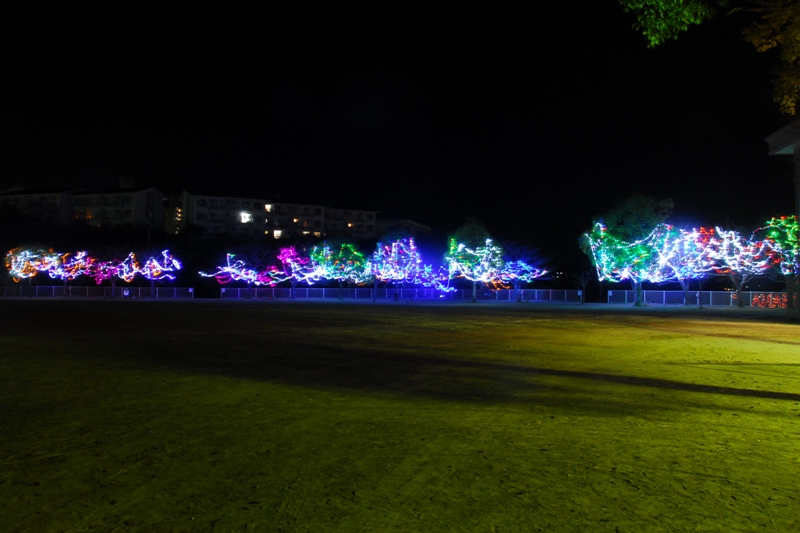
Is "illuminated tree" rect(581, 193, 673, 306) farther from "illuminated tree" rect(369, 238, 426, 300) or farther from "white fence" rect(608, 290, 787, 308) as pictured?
"illuminated tree" rect(369, 238, 426, 300)

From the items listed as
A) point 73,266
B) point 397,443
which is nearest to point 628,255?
point 397,443

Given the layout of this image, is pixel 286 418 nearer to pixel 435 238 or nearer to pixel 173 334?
pixel 173 334

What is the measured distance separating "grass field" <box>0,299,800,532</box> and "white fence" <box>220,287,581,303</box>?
45.3m

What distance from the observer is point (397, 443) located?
20.8ft

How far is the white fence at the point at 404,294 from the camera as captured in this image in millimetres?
59000

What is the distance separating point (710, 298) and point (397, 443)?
5036 cm

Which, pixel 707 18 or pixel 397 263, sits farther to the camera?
pixel 397 263

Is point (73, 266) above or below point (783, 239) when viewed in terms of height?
below

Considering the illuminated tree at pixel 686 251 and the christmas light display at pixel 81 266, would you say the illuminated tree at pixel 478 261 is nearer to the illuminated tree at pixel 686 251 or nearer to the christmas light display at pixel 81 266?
the illuminated tree at pixel 686 251

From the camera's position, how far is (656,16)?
873 cm

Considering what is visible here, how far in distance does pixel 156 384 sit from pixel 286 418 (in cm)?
356

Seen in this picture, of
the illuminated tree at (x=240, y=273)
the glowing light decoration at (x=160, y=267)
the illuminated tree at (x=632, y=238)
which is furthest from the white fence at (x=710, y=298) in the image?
the glowing light decoration at (x=160, y=267)

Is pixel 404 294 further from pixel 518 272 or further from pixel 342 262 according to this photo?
pixel 518 272

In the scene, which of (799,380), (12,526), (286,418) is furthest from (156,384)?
(799,380)
